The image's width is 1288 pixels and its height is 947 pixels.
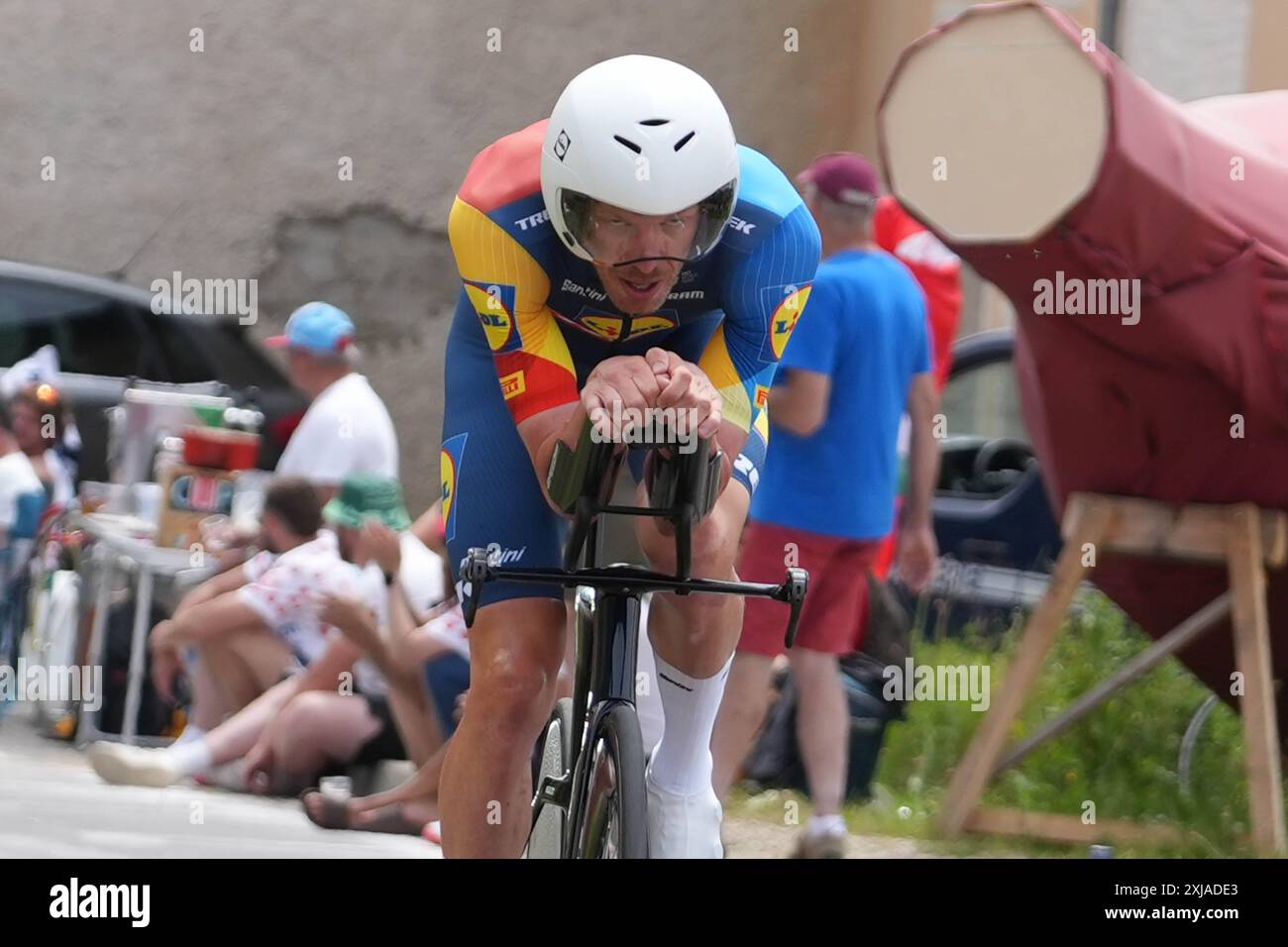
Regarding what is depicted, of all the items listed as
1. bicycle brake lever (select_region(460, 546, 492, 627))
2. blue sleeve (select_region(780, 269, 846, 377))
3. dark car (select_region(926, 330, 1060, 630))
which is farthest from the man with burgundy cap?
bicycle brake lever (select_region(460, 546, 492, 627))

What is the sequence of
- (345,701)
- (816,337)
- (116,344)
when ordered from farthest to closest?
(116,344), (345,701), (816,337)

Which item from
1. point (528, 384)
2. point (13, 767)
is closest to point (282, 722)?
point (13, 767)

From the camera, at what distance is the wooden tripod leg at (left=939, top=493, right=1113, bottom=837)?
6.16 metres

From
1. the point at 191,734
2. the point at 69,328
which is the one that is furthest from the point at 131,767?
the point at 69,328

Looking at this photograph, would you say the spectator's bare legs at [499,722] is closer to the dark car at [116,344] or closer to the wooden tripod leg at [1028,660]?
the wooden tripod leg at [1028,660]

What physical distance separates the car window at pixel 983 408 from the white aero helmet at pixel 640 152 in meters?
6.05

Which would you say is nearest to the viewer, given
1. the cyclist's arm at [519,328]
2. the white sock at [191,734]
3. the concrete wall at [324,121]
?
the cyclist's arm at [519,328]

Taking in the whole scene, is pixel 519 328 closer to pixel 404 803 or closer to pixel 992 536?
pixel 404 803

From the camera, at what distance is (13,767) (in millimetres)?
7480

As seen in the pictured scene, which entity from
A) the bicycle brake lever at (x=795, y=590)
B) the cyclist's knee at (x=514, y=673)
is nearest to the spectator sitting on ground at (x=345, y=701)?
the cyclist's knee at (x=514, y=673)

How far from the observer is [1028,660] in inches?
246

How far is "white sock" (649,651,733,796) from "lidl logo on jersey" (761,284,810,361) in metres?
0.58

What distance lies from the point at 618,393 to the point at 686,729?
0.75 m

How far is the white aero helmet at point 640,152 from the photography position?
11.3 ft
